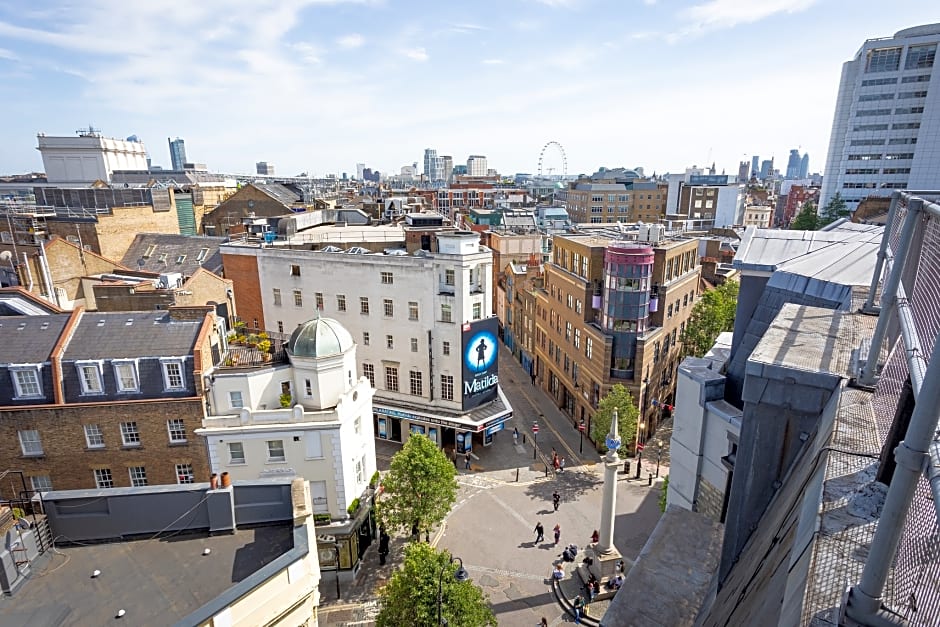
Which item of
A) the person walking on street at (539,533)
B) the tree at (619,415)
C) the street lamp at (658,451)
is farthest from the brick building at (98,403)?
the street lamp at (658,451)

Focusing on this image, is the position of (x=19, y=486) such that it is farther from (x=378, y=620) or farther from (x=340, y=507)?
(x=378, y=620)

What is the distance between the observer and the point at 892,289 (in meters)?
9.52

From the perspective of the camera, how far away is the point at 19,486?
25547 mm

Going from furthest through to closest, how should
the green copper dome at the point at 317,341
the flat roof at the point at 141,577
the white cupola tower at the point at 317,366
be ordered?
the green copper dome at the point at 317,341, the white cupola tower at the point at 317,366, the flat roof at the point at 141,577

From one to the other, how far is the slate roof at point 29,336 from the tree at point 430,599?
20.8 metres

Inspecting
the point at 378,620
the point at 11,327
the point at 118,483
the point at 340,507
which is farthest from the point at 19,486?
the point at 378,620

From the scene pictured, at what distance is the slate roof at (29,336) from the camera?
83.6 ft

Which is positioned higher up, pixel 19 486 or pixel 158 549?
pixel 158 549

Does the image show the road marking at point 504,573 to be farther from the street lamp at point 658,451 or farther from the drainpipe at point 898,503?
the drainpipe at point 898,503

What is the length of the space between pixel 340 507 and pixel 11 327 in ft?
64.0

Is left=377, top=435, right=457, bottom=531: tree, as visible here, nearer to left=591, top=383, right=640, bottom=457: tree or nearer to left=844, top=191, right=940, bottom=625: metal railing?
left=591, top=383, right=640, bottom=457: tree

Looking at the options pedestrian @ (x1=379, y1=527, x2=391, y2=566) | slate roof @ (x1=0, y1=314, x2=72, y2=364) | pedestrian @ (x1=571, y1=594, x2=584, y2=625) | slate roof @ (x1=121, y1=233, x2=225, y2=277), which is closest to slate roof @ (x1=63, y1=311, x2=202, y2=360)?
slate roof @ (x1=0, y1=314, x2=72, y2=364)

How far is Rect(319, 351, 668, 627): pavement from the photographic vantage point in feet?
90.1

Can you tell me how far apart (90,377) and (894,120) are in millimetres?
122429
